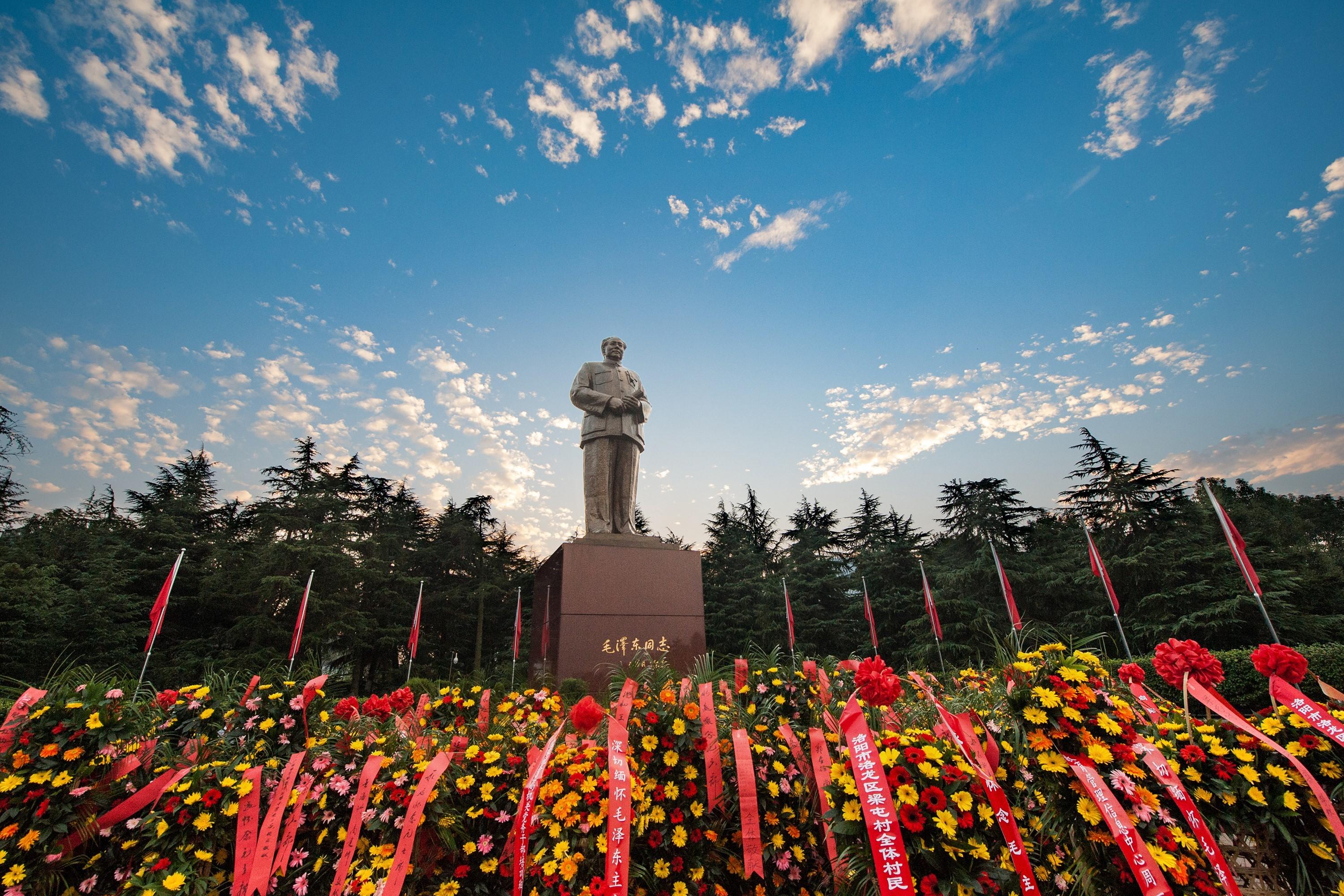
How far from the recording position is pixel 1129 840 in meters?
1.62

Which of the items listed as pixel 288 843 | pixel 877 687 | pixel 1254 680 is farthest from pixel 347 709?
pixel 1254 680

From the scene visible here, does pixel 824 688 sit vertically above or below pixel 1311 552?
Answer: below

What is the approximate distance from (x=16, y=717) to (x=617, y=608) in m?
4.47

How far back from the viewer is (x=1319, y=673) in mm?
7480

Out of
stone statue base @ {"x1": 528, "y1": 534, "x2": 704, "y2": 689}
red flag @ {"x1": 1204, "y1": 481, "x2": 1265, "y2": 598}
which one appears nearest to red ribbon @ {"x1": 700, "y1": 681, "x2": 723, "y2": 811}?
stone statue base @ {"x1": 528, "y1": 534, "x2": 704, "y2": 689}

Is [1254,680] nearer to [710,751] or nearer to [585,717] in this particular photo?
[710,751]

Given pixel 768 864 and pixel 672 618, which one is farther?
pixel 672 618

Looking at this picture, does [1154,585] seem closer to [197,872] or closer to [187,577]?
[197,872]

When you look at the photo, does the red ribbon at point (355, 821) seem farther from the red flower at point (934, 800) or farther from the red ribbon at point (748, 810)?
the red flower at point (934, 800)

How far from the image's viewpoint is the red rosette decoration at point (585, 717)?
2225 millimetres

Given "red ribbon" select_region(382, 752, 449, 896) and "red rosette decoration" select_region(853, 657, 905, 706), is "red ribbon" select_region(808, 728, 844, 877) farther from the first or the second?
"red ribbon" select_region(382, 752, 449, 896)

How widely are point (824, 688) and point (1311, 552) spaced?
23825 millimetres

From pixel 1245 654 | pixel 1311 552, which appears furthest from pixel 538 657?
pixel 1311 552

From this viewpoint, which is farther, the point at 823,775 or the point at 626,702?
the point at 626,702
